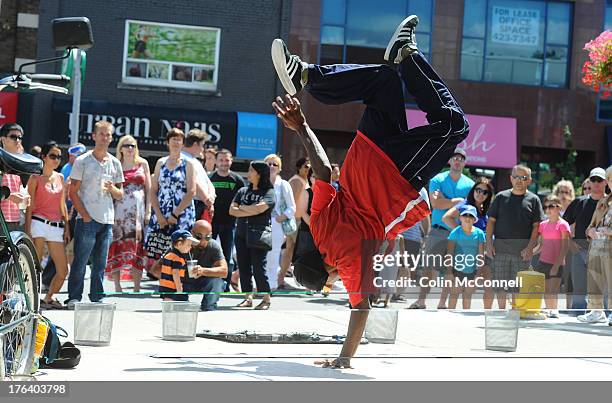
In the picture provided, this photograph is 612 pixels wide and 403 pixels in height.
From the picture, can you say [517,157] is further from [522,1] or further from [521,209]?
[521,209]

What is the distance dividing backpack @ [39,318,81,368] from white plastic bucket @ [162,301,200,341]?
170 centimetres

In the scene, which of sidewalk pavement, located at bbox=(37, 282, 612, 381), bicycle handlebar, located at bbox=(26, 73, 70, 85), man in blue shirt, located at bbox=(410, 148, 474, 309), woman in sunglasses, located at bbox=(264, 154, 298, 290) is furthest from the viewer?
woman in sunglasses, located at bbox=(264, 154, 298, 290)

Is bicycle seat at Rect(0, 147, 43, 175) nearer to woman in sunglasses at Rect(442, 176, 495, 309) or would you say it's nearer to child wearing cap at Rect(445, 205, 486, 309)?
child wearing cap at Rect(445, 205, 486, 309)

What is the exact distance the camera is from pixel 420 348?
26.8ft

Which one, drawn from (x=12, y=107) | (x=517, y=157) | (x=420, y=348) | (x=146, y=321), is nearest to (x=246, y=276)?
(x=146, y=321)

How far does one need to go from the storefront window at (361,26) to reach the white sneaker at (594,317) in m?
19.2

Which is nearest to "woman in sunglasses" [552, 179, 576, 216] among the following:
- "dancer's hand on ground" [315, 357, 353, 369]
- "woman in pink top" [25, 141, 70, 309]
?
"woman in pink top" [25, 141, 70, 309]

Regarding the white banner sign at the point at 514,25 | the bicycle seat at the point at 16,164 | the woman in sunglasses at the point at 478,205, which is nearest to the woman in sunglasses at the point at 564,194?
the woman in sunglasses at the point at 478,205

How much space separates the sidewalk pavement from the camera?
22.0 ft

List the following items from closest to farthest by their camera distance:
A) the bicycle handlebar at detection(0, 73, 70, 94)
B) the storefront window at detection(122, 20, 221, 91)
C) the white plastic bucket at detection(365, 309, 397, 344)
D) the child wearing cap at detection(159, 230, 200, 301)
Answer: the bicycle handlebar at detection(0, 73, 70, 94) → the white plastic bucket at detection(365, 309, 397, 344) → the child wearing cap at detection(159, 230, 200, 301) → the storefront window at detection(122, 20, 221, 91)

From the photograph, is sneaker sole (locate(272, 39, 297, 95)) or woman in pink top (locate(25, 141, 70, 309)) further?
woman in pink top (locate(25, 141, 70, 309))

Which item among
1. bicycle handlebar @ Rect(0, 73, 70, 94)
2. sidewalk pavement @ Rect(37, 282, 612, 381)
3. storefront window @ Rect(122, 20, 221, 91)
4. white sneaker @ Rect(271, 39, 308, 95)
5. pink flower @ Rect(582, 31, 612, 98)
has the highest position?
storefront window @ Rect(122, 20, 221, 91)

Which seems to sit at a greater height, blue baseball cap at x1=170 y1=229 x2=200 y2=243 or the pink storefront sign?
the pink storefront sign
